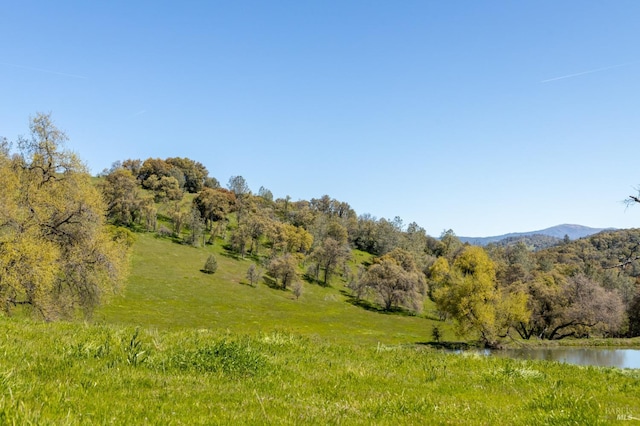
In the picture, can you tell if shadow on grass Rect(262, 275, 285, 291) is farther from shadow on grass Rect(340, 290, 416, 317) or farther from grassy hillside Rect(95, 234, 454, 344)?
shadow on grass Rect(340, 290, 416, 317)

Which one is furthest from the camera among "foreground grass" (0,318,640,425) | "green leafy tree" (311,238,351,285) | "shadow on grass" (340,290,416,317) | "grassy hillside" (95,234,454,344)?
"green leafy tree" (311,238,351,285)

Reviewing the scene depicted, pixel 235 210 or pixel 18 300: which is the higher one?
pixel 235 210

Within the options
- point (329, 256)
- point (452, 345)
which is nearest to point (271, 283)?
point (329, 256)

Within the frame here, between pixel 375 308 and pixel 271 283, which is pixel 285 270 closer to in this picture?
pixel 271 283

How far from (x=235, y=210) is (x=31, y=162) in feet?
536

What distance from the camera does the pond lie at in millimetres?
58125

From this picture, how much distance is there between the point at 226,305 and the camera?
97.2 metres

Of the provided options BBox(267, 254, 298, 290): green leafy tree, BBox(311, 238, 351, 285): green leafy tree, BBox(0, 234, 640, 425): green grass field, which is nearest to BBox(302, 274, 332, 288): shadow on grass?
BBox(311, 238, 351, 285): green leafy tree

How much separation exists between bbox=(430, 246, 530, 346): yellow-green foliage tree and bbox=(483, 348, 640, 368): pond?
13.4 ft

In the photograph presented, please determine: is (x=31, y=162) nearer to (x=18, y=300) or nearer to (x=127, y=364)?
(x=18, y=300)

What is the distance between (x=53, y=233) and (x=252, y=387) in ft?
110

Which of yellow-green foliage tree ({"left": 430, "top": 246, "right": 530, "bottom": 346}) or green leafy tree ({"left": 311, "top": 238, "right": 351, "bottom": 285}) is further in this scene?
green leafy tree ({"left": 311, "top": 238, "right": 351, "bottom": 285})

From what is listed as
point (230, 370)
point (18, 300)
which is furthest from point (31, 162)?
point (230, 370)

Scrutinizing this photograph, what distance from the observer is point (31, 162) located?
34000mm
